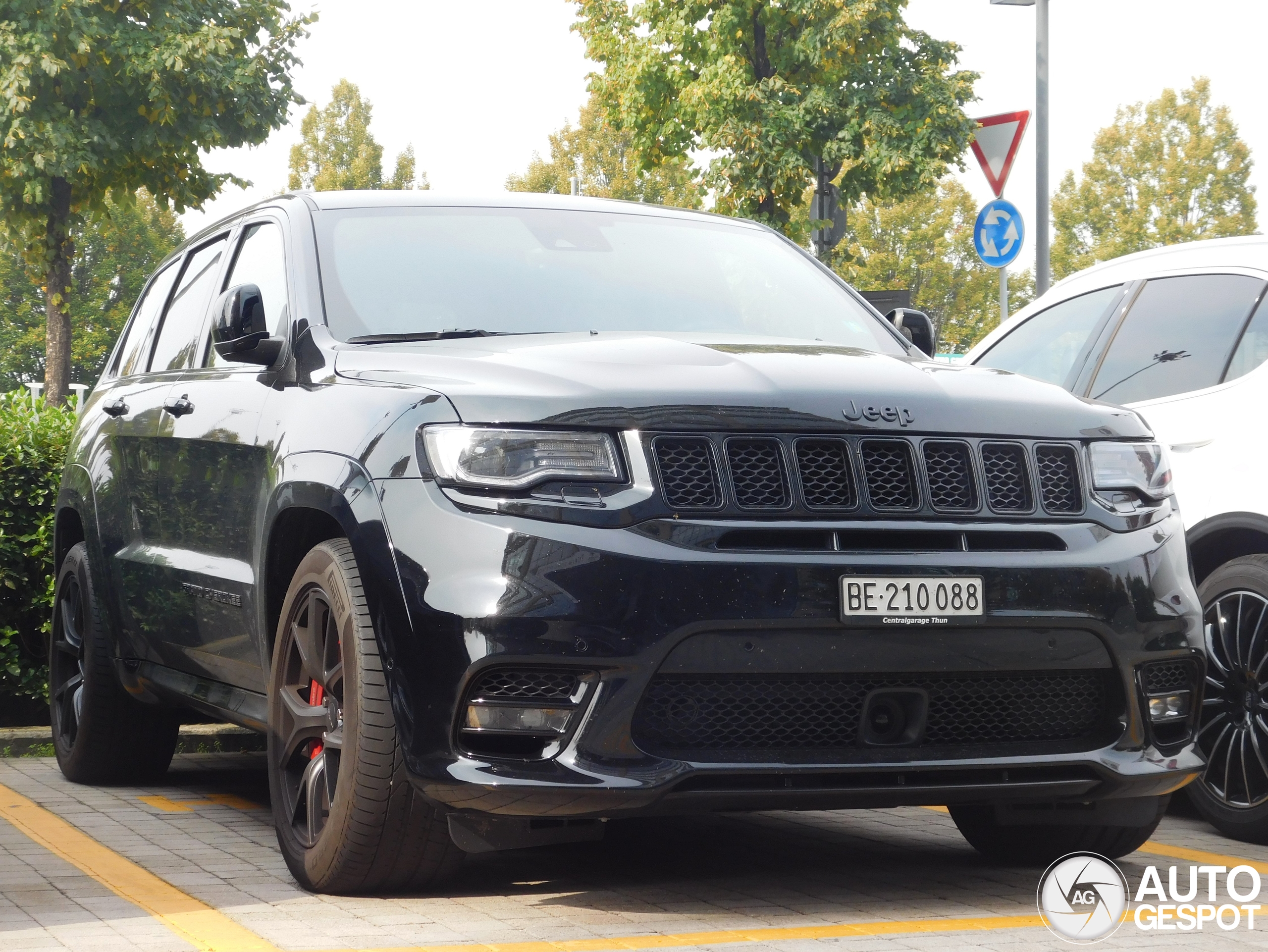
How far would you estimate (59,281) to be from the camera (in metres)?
23.4

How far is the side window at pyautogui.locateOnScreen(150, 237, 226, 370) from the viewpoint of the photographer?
20.9ft

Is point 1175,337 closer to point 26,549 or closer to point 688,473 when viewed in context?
point 688,473

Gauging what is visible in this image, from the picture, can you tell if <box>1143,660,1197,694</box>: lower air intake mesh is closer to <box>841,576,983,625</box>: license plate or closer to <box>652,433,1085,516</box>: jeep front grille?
<box>652,433,1085,516</box>: jeep front grille

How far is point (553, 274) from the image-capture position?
5395 millimetres

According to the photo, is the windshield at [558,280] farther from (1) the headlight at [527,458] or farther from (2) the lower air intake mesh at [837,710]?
(2) the lower air intake mesh at [837,710]

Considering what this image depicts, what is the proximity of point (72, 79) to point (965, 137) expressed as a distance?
12.9 metres

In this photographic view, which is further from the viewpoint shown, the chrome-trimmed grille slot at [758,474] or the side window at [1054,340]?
the side window at [1054,340]

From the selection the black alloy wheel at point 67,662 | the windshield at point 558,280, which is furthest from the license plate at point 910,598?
the black alloy wheel at point 67,662

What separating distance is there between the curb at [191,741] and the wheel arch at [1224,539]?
431 cm

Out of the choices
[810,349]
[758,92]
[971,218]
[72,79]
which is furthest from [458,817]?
[971,218]

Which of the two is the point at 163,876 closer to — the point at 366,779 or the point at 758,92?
the point at 366,779

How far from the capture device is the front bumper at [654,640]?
3.90 metres

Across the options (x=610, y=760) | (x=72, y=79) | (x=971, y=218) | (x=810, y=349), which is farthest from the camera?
(x=971, y=218)
